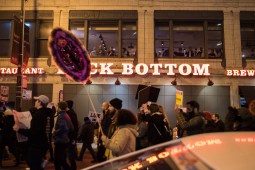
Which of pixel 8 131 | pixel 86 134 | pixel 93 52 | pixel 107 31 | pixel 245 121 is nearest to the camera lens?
pixel 245 121

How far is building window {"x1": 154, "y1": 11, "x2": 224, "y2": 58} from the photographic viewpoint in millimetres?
20672

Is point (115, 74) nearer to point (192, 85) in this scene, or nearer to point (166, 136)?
point (192, 85)

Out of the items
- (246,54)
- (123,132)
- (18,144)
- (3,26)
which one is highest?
(3,26)

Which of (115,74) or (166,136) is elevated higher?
(115,74)

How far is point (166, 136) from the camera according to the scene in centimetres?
865

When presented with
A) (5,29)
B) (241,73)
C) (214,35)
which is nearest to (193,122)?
(241,73)

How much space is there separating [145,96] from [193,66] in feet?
29.6

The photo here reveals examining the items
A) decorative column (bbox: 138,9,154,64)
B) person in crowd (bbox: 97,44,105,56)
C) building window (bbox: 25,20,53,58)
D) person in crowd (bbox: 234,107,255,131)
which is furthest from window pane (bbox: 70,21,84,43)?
person in crowd (bbox: 234,107,255,131)

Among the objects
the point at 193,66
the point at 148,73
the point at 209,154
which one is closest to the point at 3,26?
the point at 148,73

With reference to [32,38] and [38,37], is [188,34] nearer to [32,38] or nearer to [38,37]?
[38,37]

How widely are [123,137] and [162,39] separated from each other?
15.8m

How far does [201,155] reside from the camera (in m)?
2.13

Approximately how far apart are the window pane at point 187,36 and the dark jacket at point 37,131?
14.4m

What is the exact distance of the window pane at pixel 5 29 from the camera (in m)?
21.0
